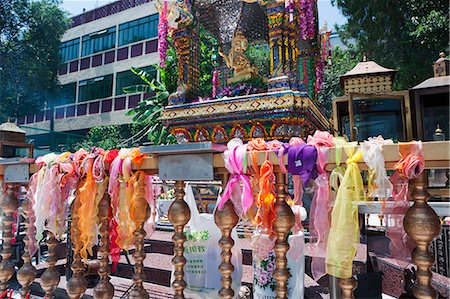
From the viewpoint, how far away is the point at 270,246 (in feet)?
4.93

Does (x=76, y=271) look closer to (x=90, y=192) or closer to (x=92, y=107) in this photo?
(x=90, y=192)

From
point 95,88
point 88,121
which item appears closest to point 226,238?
point 88,121

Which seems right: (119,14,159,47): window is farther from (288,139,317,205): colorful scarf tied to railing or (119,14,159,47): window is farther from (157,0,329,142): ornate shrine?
(288,139,317,205): colorful scarf tied to railing

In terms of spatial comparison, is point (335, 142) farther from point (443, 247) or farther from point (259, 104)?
point (259, 104)

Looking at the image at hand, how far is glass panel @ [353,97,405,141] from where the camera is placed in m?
4.51

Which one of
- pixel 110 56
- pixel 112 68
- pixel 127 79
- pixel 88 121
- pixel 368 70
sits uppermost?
pixel 110 56

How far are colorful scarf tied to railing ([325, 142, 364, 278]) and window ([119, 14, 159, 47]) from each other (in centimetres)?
2238

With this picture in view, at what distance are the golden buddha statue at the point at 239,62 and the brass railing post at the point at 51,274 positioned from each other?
4435mm

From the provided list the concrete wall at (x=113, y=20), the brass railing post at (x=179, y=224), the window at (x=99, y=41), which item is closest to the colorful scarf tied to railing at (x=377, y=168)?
the brass railing post at (x=179, y=224)

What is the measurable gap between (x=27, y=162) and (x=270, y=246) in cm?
149

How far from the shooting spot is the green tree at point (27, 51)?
738 inches

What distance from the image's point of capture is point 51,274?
71.1 inches

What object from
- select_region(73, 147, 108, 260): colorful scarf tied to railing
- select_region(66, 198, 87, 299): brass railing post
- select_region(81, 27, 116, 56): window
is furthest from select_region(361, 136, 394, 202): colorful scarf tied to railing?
select_region(81, 27, 116, 56): window

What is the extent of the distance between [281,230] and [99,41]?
2624cm
